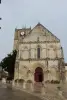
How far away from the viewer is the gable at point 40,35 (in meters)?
45.6

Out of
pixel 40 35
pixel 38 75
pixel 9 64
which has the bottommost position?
pixel 38 75

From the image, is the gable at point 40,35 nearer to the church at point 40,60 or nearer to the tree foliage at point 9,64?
the church at point 40,60

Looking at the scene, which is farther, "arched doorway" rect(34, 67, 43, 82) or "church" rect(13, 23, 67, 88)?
"arched doorway" rect(34, 67, 43, 82)

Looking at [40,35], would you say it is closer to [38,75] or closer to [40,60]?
[40,60]

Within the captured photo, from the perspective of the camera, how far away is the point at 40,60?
4397 centimetres

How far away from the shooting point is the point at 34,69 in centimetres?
4381

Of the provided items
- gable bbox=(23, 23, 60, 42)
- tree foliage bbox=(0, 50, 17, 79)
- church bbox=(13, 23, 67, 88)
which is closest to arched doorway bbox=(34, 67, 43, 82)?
church bbox=(13, 23, 67, 88)

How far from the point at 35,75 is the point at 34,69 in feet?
4.80

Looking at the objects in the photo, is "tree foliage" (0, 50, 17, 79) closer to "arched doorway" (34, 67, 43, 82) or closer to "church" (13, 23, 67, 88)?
"church" (13, 23, 67, 88)

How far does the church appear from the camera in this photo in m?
42.3

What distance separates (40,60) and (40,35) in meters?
6.66

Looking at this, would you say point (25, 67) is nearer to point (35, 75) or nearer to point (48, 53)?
point (35, 75)

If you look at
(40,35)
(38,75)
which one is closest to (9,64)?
(38,75)

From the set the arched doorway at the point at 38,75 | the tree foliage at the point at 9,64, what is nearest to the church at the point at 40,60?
the arched doorway at the point at 38,75
